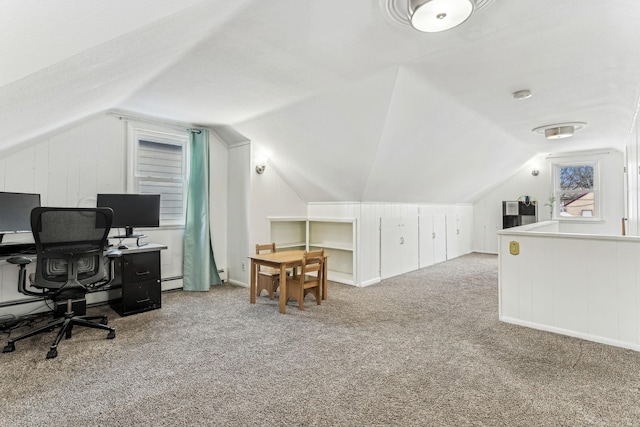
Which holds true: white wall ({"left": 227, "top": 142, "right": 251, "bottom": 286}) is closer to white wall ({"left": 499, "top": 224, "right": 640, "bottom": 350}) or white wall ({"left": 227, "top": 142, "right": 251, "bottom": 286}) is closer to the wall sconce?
the wall sconce

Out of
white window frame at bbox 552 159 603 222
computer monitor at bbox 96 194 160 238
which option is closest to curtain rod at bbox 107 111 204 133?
computer monitor at bbox 96 194 160 238

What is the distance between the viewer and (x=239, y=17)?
192 cm

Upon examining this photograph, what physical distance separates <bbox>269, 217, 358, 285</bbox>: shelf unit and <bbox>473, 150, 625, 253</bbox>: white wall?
461 cm

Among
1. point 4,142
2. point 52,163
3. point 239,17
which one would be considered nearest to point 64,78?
point 239,17

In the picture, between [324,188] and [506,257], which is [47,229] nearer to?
[324,188]

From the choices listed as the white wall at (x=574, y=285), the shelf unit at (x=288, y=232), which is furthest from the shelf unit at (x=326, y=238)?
the white wall at (x=574, y=285)

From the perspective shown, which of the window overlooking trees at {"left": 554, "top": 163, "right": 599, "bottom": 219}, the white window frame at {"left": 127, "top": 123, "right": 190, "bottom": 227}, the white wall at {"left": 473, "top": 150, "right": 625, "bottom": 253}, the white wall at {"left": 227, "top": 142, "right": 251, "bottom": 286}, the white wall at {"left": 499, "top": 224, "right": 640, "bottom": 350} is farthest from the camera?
the window overlooking trees at {"left": 554, "top": 163, "right": 599, "bottom": 219}

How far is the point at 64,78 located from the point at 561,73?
3.73 meters

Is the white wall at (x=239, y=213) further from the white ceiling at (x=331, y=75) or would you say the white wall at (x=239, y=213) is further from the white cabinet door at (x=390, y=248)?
the white cabinet door at (x=390, y=248)

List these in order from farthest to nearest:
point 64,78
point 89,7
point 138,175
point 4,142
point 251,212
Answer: point 251,212 < point 138,175 < point 4,142 < point 64,78 < point 89,7

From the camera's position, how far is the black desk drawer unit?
3467 millimetres

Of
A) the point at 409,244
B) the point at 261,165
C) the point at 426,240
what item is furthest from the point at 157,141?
the point at 426,240

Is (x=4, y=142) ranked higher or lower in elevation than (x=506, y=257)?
higher

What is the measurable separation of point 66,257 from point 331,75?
273cm
